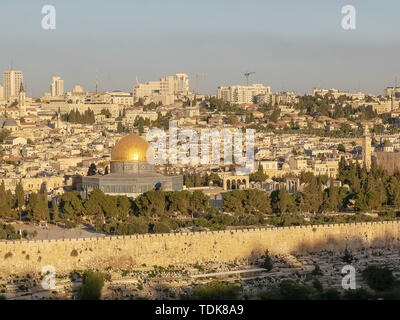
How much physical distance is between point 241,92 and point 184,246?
327 feet

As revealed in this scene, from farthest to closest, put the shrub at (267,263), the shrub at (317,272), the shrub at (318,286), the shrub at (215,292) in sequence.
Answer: the shrub at (267,263) < the shrub at (317,272) < the shrub at (318,286) < the shrub at (215,292)

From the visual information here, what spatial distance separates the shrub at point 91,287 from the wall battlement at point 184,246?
10.4 feet

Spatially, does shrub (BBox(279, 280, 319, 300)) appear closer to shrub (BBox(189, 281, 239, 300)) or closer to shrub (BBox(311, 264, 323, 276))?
shrub (BBox(189, 281, 239, 300))

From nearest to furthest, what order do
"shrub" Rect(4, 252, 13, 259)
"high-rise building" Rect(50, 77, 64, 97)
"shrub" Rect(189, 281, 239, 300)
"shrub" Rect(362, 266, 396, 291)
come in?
"shrub" Rect(189, 281, 239, 300), "shrub" Rect(362, 266, 396, 291), "shrub" Rect(4, 252, 13, 259), "high-rise building" Rect(50, 77, 64, 97)

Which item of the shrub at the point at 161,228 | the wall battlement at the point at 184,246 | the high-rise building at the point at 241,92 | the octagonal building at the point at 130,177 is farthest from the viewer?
the high-rise building at the point at 241,92

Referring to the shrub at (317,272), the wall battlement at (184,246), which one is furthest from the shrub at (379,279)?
the wall battlement at (184,246)

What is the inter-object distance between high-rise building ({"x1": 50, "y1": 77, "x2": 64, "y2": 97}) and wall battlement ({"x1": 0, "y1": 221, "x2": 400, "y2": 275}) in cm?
10421

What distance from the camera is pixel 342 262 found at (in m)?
36.4

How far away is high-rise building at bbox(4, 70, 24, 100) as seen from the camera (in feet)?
447

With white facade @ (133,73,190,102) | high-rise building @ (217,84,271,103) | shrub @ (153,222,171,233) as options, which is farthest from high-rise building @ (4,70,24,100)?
shrub @ (153,222,171,233)

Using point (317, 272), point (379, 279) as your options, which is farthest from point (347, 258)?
point (379, 279)

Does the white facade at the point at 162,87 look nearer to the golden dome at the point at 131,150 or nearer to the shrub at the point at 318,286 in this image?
the golden dome at the point at 131,150

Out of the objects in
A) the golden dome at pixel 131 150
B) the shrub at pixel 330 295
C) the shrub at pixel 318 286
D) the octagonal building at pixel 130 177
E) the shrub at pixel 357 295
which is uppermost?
the golden dome at pixel 131 150

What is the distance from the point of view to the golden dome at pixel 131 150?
48.9 meters
